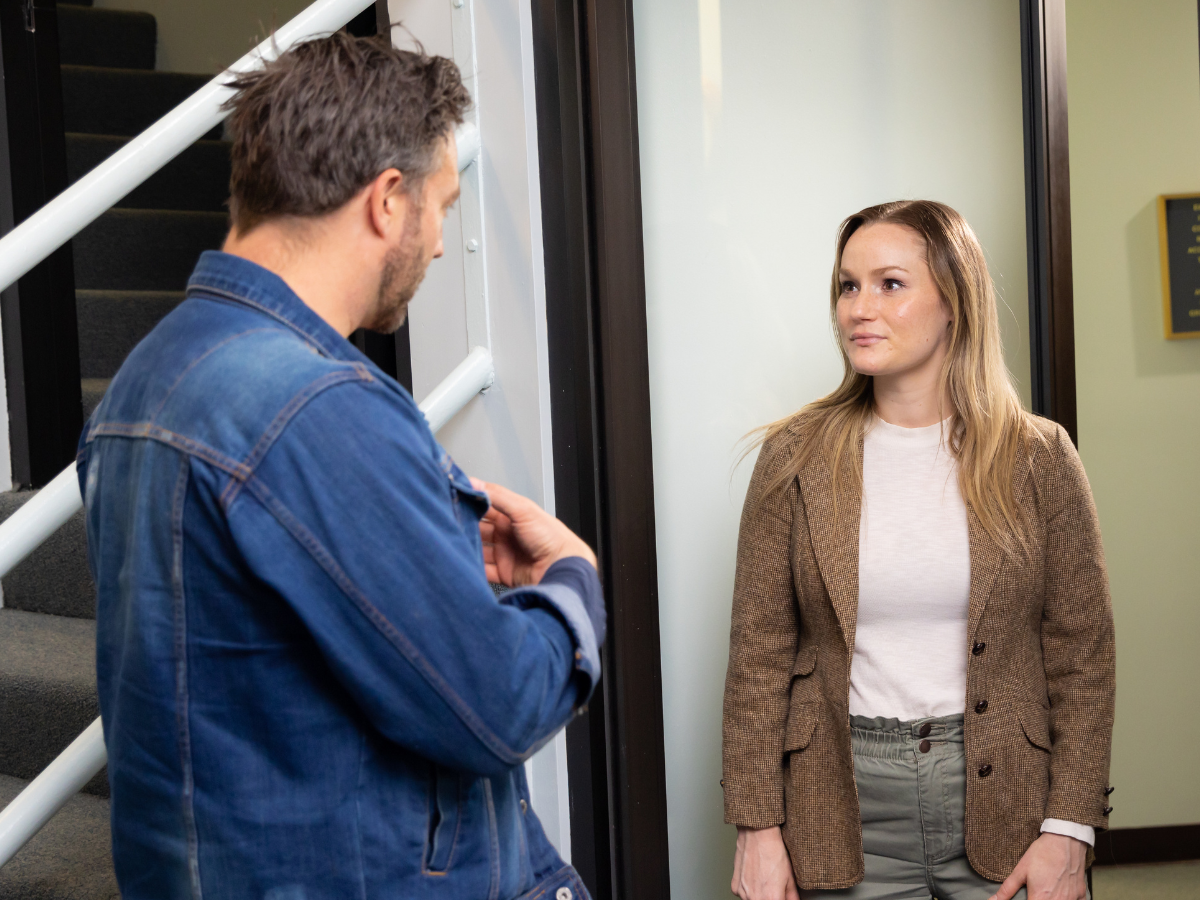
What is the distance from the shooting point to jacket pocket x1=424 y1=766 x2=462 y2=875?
0.76 metres

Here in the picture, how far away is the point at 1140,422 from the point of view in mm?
2689

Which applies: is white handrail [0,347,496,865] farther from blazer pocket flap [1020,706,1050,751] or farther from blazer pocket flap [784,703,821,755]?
blazer pocket flap [1020,706,1050,751]

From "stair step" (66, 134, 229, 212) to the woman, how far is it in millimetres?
2516

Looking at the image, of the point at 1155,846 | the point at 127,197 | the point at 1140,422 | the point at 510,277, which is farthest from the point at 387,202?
the point at 127,197

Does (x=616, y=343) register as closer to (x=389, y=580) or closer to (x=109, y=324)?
(x=389, y=580)

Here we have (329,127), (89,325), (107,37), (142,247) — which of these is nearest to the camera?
(329,127)

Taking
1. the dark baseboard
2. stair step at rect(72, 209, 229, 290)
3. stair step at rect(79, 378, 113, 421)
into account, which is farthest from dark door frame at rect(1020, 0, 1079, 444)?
stair step at rect(72, 209, 229, 290)

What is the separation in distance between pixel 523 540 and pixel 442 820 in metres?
0.25

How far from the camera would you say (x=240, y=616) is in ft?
2.27

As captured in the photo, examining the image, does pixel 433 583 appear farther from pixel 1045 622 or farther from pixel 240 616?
pixel 1045 622

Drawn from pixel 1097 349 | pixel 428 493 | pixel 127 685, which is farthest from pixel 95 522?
pixel 1097 349

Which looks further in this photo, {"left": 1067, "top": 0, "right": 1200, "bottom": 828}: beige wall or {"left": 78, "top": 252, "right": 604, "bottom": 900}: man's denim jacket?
{"left": 1067, "top": 0, "right": 1200, "bottom": 828}: beige wall

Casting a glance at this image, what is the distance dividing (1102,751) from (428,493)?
102cm

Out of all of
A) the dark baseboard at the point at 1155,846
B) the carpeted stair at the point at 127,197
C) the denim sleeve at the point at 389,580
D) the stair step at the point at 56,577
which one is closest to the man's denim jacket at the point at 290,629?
the denim sleeve at the point at 389,580
